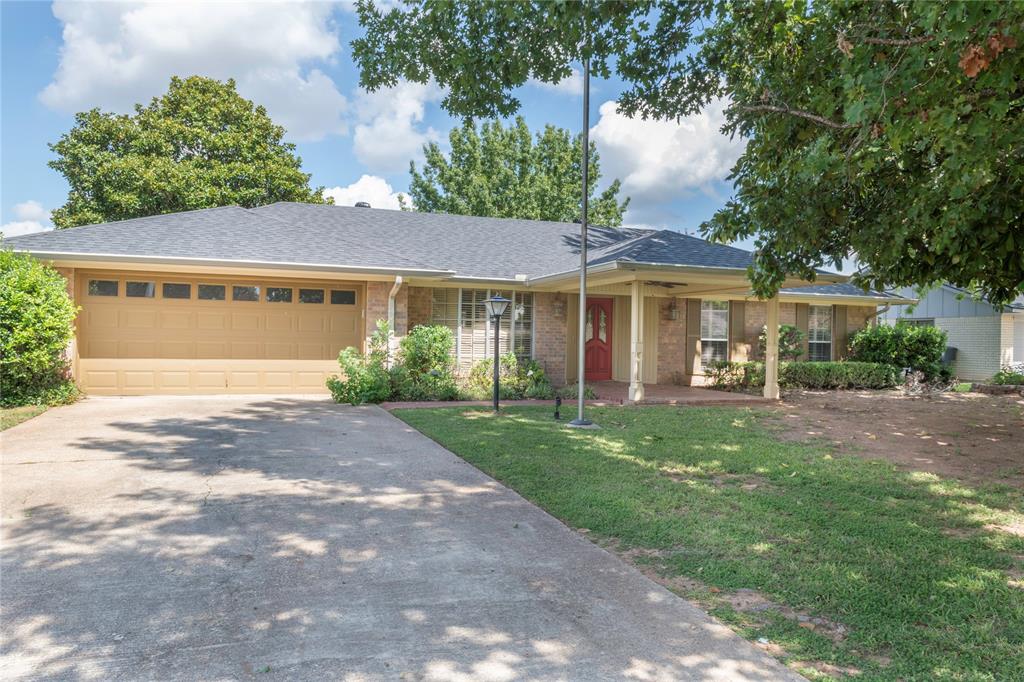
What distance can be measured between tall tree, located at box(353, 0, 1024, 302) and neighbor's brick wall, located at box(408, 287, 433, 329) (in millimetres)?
6887

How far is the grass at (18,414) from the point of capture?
908 cm

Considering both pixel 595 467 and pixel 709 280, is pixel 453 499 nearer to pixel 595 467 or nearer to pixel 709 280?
pixel 595 467

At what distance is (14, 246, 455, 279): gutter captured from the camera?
11289 mm

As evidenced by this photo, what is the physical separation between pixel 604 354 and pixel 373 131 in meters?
13.7

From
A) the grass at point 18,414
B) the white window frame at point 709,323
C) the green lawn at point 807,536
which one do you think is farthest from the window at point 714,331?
the grass at point 18,414

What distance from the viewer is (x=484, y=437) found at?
861 cm

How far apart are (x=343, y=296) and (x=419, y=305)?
171 cm

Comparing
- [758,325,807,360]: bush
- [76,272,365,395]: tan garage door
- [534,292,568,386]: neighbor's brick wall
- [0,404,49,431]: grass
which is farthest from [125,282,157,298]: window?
[758,325,807,360]: bush

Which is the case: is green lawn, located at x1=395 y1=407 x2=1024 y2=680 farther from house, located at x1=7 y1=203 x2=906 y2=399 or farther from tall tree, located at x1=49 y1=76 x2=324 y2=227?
tall tree, located at x1=49 y1=76 x2=324 y2=227

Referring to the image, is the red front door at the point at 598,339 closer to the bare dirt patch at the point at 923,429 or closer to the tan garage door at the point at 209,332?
the bare dirt patch at the point at 923,429

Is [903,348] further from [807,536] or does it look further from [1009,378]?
[807,536]

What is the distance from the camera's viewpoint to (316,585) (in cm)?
371

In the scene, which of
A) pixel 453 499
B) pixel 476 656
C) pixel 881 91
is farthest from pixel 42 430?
pixel 881 91

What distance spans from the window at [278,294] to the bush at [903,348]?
15445 millimetres
